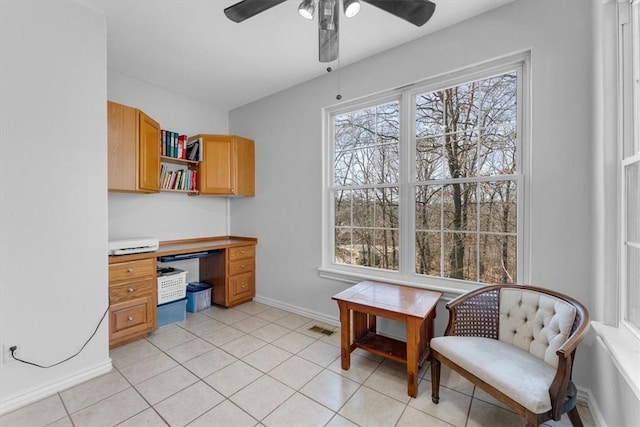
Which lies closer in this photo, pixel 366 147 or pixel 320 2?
pixel 320 2

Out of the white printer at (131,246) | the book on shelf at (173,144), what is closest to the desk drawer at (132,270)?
the white printer at (131,246)

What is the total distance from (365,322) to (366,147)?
169 cm

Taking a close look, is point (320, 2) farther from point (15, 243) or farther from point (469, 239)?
point (15, 243)

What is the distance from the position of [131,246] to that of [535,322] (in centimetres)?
321

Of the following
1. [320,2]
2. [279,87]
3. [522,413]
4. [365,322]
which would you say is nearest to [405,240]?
[365,322]

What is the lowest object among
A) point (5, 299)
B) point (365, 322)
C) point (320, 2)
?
point (365, 322)

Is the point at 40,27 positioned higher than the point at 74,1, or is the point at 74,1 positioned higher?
the point at 74,1

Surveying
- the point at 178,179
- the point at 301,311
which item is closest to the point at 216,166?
the point at 178,179

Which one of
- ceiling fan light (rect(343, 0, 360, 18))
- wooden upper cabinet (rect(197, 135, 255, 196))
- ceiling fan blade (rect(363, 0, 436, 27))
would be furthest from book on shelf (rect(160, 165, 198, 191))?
ceiling fan blade (rect(363, 0, 436, 27))

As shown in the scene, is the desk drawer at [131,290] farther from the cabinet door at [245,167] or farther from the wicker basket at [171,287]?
the cabinet door at [245,167]

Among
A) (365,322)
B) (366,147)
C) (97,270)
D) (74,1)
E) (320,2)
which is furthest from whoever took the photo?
(366,147)

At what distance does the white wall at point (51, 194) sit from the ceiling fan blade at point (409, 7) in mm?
2063

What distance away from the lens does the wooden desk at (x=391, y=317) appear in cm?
180

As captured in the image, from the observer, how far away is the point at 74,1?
192 cm
